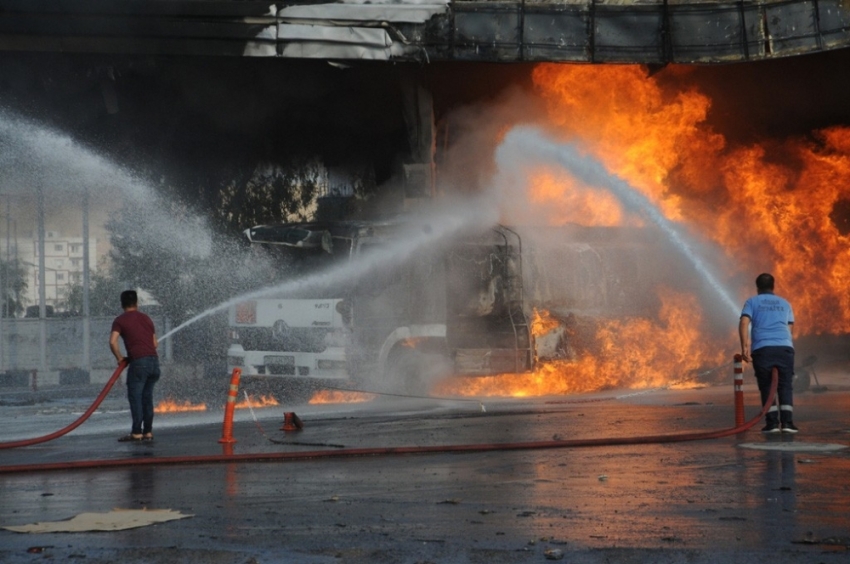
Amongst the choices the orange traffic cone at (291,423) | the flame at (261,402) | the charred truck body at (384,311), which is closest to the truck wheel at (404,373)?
the charred truck body at (384,311)

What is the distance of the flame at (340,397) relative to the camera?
18297 millimetres

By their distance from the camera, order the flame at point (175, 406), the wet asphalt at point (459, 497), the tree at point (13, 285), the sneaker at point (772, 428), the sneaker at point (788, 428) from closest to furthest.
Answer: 1. the wet asphalt at point (459, 497)
2. the sneaker at point (788, 428)
3. the sneaker at point (772, 428)
4. the flame at point (175, 406)
5. the tree at point (13, 285)

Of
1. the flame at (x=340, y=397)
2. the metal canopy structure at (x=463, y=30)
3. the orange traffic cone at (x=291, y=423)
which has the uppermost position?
the metal canopy structure at (x=463, y=30)

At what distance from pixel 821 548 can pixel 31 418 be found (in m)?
13.9

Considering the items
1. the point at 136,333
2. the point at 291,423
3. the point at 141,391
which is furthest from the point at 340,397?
the point at 136,333

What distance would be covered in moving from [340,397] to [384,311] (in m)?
1.98

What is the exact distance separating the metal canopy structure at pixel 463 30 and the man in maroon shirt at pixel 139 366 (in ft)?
29.2

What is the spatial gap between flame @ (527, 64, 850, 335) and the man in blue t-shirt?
12222mm

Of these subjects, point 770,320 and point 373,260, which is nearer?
point 770,320

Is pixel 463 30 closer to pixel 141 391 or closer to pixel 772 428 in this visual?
pixel 141 391

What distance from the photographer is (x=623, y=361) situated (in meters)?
20.0

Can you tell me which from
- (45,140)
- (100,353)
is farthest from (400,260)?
(100,353)

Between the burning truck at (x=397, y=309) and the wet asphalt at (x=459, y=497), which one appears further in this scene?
the burning truck at (x=397, y=309)

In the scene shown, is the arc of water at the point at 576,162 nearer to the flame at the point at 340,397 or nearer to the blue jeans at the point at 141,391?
the flame at the point at 340,397
